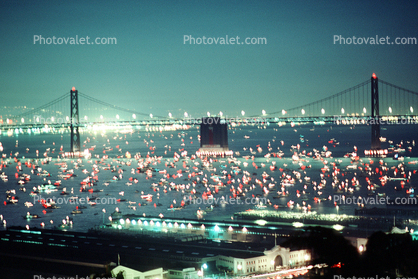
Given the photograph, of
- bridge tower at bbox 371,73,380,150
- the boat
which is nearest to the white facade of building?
the boat

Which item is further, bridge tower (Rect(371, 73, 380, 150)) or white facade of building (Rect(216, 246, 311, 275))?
bridge tower (Rect(371, 73, 380, 150))

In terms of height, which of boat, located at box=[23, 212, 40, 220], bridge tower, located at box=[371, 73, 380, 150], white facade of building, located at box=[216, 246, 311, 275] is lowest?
white facade of building, located at box=[216, 246, 311, 275]

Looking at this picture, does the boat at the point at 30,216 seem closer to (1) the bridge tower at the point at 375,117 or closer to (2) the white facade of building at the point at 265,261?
(2) the white facade of building at the point at 265,261

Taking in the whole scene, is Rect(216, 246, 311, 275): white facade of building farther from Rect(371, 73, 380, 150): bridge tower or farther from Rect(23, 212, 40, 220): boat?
Rect(371, 73, 380, 150): bridge tower

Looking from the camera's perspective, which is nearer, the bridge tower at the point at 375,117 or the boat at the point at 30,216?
the boat at the point at 30,216

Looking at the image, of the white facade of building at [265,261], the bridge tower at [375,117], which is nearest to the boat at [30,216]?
the white facade of building at [265,261]

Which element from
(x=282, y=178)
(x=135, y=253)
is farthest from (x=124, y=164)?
(x=135, y=253)

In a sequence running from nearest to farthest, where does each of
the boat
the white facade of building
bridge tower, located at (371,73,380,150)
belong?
the white facade of building
the boat
bridge tower, located at (371,73,380,150)

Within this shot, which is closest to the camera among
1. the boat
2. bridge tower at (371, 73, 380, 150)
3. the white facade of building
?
the white facade of building

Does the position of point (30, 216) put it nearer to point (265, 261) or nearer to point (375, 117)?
point (265, 261)

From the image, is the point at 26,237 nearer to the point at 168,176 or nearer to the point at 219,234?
the point at 219,234

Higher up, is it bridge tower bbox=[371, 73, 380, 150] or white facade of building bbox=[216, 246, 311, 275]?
bridge tower bbox=[371, 73, 380, 150]
